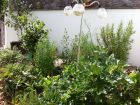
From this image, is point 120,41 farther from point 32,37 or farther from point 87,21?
point 32,37

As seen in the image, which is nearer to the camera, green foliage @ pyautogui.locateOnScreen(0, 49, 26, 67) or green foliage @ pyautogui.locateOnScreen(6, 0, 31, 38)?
green foliage @ pyautogui.locateOnScreen(0, 49, 26, 67)

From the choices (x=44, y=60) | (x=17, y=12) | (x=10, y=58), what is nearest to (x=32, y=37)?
(x=10, y=58)

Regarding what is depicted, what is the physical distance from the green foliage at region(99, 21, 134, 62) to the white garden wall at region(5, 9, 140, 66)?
748 mm

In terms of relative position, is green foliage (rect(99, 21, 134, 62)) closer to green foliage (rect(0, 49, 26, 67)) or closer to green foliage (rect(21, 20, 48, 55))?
green foliage (rect(21, 20, 48, 55))

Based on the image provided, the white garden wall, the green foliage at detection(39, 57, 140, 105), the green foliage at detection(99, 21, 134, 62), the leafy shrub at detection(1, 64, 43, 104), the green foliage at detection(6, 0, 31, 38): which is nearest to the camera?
the green foliage at detection(39, 57, 140, 105)

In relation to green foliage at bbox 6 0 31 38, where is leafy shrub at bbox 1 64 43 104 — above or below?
below

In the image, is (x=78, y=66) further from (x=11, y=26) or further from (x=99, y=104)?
(x=11, y=26)

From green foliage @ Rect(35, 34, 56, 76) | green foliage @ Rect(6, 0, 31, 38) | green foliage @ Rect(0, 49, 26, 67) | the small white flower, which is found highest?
green foliage @ Rect(6, 0, 31, 38)

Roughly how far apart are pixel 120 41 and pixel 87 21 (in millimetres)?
2627

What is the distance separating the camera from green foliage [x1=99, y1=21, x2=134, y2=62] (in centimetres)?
1289

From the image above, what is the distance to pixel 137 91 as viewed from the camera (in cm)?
615

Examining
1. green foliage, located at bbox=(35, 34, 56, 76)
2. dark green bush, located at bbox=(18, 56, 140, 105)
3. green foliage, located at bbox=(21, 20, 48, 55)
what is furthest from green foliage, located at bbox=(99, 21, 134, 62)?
dark green bush, located at bbox=(18, 56, 140, 105)

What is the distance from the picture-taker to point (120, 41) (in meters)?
13.0

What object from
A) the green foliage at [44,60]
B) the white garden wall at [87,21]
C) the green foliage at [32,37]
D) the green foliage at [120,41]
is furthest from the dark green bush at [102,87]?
the white garden wall at [87,21]
